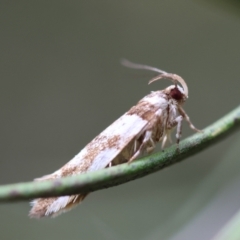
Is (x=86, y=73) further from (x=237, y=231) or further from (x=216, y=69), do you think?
(x=237, y=231)

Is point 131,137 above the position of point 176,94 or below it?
below

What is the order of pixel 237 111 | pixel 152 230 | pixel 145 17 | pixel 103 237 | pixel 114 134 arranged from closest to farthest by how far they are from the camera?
1. pixel 237 111
2. pixel 114 134
3. pixel 103 237
4. pixel 152 230
5. pixel 145 17

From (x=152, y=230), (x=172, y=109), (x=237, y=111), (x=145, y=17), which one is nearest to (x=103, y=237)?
(x=152, y=230)

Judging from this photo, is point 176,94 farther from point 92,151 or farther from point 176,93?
point 92,151

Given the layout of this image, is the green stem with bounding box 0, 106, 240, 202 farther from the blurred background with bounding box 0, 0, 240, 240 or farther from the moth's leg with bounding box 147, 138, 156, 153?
the blurred background with bounding box 0, 0, 240, 240

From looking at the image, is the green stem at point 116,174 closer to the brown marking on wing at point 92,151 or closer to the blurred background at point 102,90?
the brown marking on wing at point 92,151

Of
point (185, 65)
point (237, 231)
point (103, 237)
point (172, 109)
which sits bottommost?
point (103, 237)

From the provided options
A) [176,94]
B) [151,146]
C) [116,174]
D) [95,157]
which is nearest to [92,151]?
[95,157]

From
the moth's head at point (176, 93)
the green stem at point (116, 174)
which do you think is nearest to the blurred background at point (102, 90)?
the moth's head at point (176, 93)
